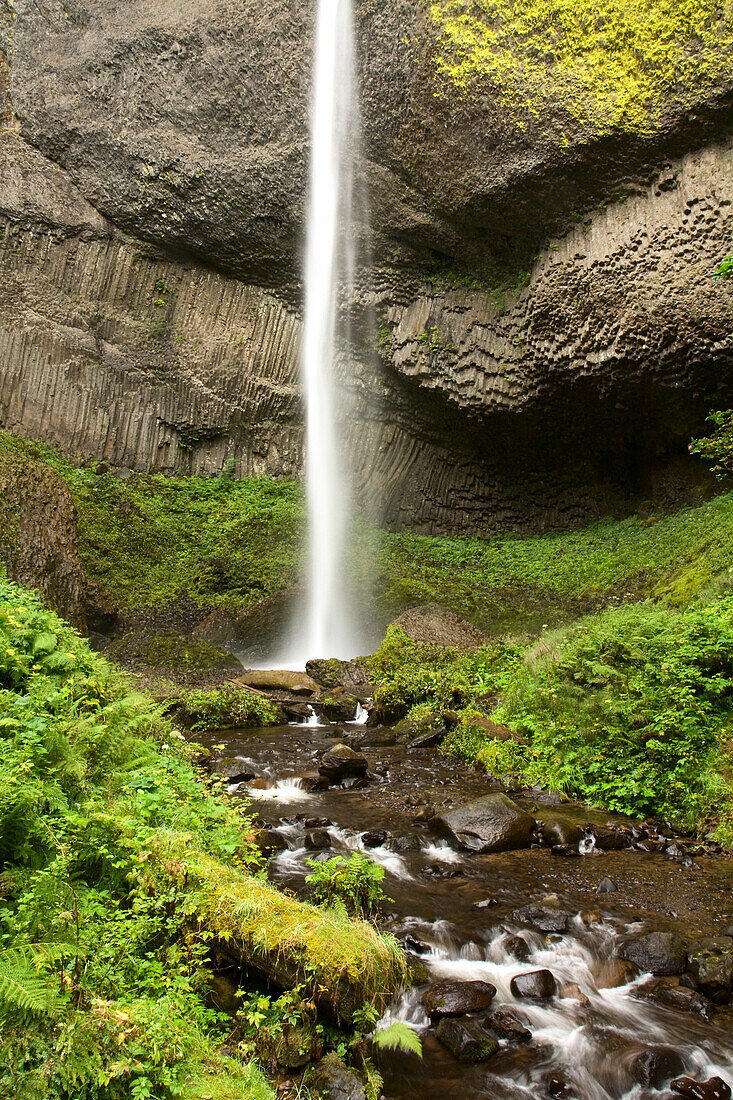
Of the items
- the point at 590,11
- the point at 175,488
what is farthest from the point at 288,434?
the point at 590,11

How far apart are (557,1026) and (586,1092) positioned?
14.6 inches

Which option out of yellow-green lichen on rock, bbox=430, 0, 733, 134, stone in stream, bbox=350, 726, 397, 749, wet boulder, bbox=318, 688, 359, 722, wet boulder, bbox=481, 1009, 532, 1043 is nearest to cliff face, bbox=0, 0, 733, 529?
yellow-green lichen on rock, bbox=430, 0, 733, 134

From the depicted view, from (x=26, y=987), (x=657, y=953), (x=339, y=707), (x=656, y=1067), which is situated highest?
(x=26, y=987)

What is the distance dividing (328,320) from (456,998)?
20.2 m

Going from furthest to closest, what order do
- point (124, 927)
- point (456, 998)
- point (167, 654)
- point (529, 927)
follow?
point (167, 654), point (529, 927), point (456, 998), point (124, 927)

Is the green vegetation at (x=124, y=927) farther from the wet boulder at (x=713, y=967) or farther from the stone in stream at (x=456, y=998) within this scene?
the wet boulder at (x=713, y=967)

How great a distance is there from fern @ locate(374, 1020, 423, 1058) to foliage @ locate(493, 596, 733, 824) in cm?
357

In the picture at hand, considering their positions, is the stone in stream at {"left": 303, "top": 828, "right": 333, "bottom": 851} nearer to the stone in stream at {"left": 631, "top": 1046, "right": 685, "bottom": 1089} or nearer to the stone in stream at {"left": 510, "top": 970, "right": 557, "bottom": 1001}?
Result: the stone in stream at {"left": 510, "top": 970, "right": 557, "bottom": 1001}

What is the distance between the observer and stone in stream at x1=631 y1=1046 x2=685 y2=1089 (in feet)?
9.84

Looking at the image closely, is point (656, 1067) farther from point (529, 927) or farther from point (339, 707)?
point (339, 707)

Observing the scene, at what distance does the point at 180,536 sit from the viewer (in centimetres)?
1814

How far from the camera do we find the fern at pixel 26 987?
7.00ft

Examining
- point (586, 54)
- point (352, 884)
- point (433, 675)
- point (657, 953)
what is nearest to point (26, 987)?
point (352, 884)

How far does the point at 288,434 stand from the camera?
21688 mm
